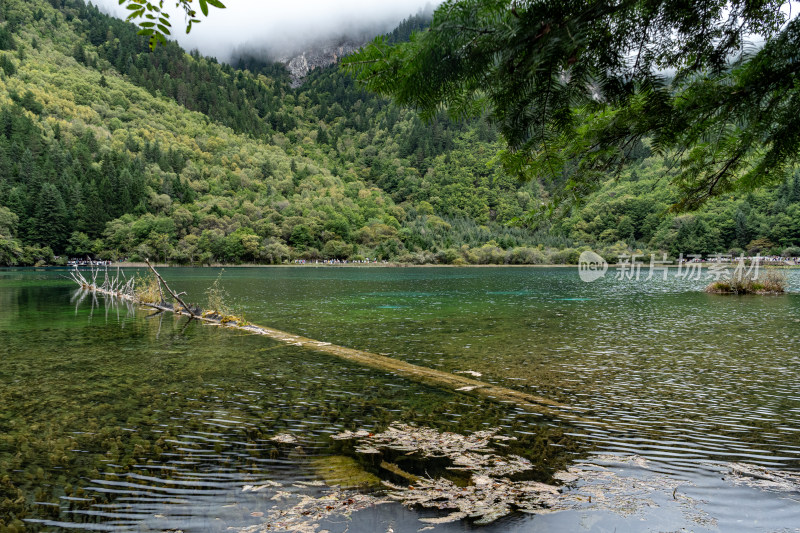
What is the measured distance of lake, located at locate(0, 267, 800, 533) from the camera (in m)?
5.14

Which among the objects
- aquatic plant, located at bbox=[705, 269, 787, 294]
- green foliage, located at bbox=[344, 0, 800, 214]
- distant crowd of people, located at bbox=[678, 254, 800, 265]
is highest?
distant crowd of people, located at bbox=[678, 254, 800, 265]

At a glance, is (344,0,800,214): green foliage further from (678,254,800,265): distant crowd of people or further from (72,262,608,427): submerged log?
(678,254,800,265): distant crowd of people

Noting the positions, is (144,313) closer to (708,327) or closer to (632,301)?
(708,327)

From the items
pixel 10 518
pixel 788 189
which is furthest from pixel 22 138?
pixel 788 189

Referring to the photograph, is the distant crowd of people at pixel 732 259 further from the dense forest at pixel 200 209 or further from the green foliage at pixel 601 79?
the green foliage at pixel 601 79

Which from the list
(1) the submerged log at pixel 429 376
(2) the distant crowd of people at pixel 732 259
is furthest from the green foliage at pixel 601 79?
(2) the distant crowd of people at pixel 732 259

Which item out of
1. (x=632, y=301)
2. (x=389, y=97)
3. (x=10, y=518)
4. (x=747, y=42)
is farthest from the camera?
(x=632, y=301)

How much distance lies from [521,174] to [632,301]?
36682 mm

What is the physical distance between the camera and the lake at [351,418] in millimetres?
5137

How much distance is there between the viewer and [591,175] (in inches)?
170

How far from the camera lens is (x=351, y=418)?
864 centimetres

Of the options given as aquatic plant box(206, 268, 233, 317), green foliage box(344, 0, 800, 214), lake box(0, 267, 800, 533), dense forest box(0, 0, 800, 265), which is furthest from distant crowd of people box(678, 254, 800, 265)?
green foliage box(344, 0, 800, 214)

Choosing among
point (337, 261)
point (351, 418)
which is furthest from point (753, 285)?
point (337, 261)

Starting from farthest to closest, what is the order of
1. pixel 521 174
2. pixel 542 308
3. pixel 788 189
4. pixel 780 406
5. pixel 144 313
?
pixel 788 189, pixel 542 308, pixel 144 313, pixel 780 406, pixel 521 174
